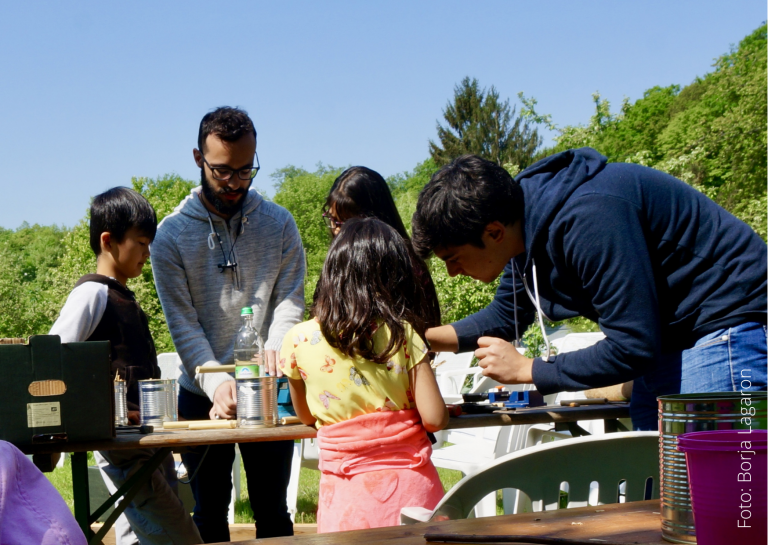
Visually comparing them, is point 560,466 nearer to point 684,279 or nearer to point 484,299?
point 684,279

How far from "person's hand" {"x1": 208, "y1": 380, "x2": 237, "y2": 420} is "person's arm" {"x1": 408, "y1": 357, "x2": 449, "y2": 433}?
0.81 m

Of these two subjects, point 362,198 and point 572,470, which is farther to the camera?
point 362,198

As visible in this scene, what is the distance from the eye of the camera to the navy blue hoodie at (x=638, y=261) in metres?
1.94

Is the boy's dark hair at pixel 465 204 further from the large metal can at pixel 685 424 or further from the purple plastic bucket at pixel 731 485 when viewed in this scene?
the purple plastic bucket at pixel 731 485

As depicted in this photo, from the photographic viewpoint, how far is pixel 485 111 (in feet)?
149

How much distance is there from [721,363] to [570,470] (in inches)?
27.9

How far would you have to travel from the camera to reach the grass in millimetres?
5430

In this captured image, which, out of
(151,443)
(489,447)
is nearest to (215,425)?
(151,443)

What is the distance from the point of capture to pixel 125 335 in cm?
293

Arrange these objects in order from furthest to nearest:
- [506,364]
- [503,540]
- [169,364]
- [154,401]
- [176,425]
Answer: [169,364] < [154,401] < [176,425] < [506,364] < [503,540]

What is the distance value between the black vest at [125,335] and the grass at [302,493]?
234cm

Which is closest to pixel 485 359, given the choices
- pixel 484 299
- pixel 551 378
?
pixel 551 378

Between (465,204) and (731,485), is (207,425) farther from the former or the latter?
(731,485)

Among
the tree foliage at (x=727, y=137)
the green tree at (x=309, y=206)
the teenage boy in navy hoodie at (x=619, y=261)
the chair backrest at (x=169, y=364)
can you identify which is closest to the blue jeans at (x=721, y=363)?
the teenage boy in navy hoodie at (x=619, y=261)
